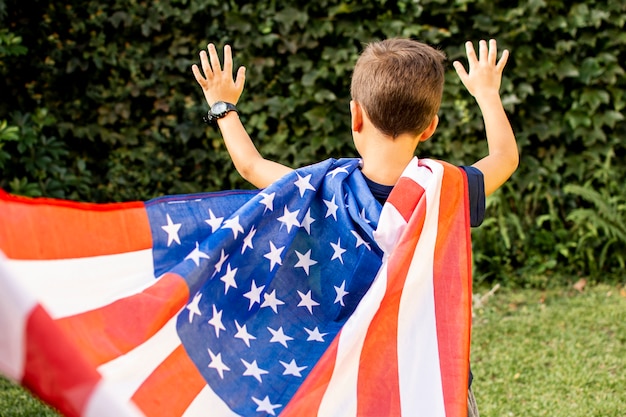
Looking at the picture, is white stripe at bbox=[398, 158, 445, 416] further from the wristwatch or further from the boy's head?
the wristwatch

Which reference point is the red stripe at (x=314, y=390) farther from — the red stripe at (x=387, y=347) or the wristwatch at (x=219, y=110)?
the wristwatch at (x=219, y=110)

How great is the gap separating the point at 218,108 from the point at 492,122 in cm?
96

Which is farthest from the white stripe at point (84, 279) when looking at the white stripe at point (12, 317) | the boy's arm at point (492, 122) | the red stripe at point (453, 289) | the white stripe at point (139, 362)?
the boy's arm at point (492, 122)

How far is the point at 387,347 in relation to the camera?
90.7 inches

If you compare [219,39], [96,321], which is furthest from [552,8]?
[96,321]

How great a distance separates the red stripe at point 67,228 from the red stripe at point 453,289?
894mm

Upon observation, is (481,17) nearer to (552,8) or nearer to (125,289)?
(552,8)

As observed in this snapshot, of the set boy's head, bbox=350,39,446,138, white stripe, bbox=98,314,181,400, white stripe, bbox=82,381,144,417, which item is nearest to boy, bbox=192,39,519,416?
boy's head, bbox=350,39,446,138

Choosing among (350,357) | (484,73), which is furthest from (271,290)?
(484,73)

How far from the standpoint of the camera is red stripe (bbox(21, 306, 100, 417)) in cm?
133

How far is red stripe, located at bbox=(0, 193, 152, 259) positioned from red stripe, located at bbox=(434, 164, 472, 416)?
0.89m

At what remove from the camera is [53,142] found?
6.04m

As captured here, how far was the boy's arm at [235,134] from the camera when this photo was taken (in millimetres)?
2635

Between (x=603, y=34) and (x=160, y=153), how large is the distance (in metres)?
3.71
